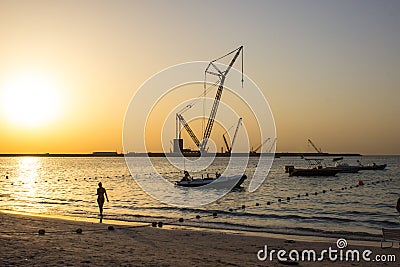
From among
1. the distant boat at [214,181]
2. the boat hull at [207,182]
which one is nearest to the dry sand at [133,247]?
the boat hull at [207,182]

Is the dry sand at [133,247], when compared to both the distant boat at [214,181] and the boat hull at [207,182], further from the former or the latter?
the distant boat at [214,181]

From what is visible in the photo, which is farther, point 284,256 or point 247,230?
point 247,230

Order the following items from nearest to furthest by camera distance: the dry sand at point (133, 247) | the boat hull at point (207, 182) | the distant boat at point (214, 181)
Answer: the dry sand at point (133, 247), the boat hull at point (207, 182), the distant boat at point (214, 181)

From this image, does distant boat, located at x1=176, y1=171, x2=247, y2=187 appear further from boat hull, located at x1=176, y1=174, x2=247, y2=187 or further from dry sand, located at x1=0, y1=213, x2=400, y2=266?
dry sand, located at x1=0, y1=213, x2=400, y2=266

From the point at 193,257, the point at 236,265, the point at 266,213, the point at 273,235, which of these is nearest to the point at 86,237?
the point at 193,257

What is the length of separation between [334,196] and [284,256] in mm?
43974

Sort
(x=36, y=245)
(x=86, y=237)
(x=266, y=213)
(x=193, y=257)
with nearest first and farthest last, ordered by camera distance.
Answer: (x=193, y=257) → (x=36, y=245) → (x=86, y=237) → (x=266, y=213)

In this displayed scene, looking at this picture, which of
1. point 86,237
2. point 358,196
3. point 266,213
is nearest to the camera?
point 86,237

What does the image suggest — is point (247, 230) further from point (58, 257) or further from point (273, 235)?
point (58, 257)

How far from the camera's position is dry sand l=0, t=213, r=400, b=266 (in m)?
16.6

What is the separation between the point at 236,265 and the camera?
16344 millimetres

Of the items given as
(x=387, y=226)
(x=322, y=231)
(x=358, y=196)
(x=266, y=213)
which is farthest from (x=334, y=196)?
(x=322, y=231)

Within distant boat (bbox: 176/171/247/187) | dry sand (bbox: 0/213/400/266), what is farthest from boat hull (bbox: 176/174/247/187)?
dry sand (bbox: 0/213/400/266)

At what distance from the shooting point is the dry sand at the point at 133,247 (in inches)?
653
